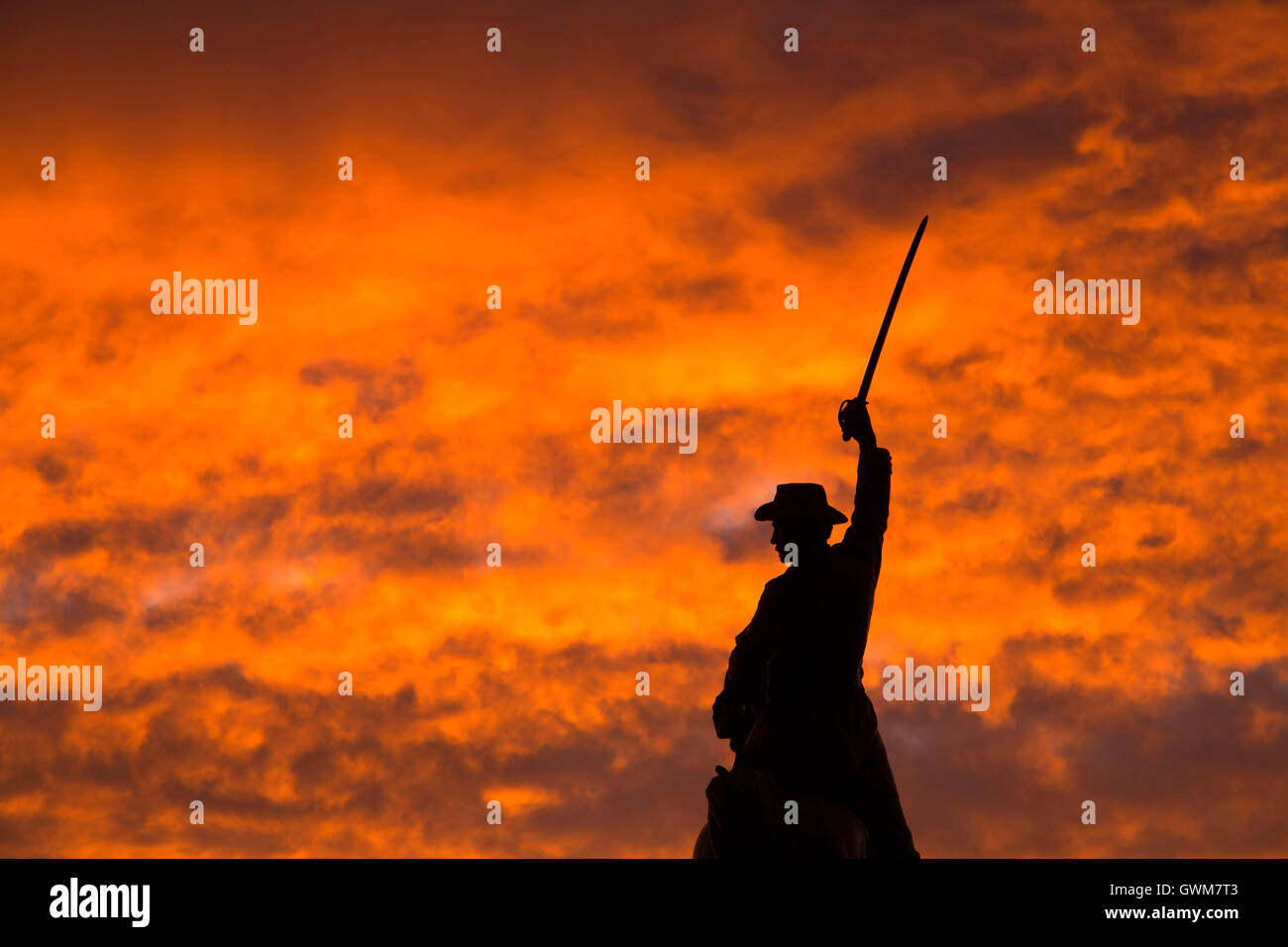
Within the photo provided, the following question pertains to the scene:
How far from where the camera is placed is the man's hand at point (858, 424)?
16.4 meters

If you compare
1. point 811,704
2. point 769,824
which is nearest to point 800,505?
point 811,704

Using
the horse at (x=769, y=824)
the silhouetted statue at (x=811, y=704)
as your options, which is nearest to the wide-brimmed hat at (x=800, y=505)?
the silhouetted statue at (x=811, y=704)

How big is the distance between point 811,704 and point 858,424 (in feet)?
9.08

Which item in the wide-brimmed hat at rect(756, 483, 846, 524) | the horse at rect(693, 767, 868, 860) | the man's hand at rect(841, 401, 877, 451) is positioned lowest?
the horse at rect(693, 767, 868, 860)

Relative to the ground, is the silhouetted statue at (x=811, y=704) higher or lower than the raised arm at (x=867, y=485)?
lower

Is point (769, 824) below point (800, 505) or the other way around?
below

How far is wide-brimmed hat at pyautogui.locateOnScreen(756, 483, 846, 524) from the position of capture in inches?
652

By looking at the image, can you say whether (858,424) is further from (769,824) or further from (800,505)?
(769,824)

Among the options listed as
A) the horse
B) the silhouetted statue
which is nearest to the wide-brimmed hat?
the silhouetted statue

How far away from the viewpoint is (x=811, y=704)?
619 inches

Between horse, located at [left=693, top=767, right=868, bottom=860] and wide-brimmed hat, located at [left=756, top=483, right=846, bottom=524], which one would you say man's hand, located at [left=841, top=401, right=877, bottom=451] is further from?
horse, located at [left=693, top=767, right=868, bottom=860]

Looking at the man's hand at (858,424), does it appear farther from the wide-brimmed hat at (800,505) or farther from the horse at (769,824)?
the horse at (769,824)
